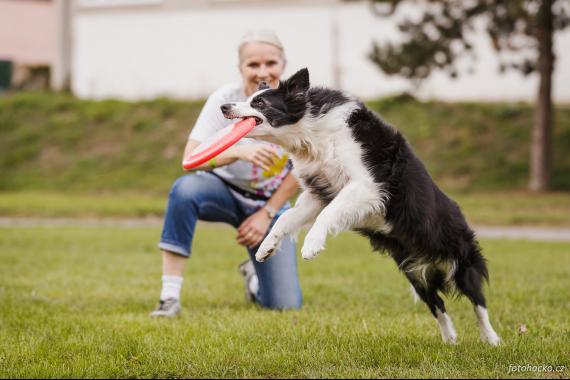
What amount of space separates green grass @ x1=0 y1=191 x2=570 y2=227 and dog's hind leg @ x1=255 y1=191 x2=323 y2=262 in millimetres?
10493

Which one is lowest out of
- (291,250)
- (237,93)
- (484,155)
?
(484,155)

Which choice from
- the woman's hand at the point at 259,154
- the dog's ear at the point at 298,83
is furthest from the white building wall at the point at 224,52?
the dog's ear at the point at 298,83

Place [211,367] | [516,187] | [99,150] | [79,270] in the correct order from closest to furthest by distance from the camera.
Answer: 1. [211,367]
2. [79,270]
3. [516,187]
4. [99,150]

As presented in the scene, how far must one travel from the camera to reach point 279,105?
14.5 feet

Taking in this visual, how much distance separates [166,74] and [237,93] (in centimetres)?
2043

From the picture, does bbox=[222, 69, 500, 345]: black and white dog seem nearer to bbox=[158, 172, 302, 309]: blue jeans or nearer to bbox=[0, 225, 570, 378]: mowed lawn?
bbox=[0, 225, 570, 378]: mowed lawn

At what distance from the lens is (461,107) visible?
70.7 ft

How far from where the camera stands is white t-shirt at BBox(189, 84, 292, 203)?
18.8 ft

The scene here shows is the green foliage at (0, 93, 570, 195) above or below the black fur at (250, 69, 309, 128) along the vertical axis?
below

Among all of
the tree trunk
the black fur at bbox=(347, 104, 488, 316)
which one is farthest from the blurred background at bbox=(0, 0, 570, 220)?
the black fur at bbox=(347, 104, 488, 316)

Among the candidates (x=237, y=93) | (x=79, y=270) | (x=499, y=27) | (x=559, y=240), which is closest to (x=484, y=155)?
(x=499, y=27)

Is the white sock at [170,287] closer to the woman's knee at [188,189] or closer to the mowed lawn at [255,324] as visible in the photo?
the mowed lawn at [255,324]

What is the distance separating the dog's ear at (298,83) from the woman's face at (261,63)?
1.10 meters

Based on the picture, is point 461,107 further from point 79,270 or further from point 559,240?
point 79,270
